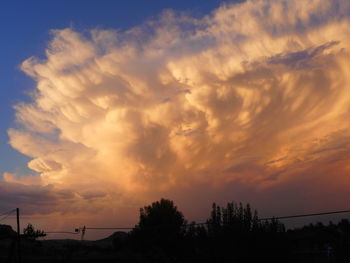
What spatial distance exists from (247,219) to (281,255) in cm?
370

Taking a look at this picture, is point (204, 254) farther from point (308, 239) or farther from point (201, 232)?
point (308, 239)

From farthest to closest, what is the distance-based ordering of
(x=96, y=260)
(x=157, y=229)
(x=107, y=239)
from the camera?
1. (x=107, y=239)
2. (x=157, y=229)
3. (x=96, y=260)

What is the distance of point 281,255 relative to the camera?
2788cm

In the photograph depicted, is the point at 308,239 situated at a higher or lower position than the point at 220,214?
lower

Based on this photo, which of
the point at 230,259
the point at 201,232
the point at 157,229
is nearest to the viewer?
the point at 230,259

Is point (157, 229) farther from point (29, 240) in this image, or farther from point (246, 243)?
point (246, 243)

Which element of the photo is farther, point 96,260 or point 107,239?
point 107,239

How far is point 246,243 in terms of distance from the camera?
92.7ft

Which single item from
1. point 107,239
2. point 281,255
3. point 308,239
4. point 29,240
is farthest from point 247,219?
point 107,239

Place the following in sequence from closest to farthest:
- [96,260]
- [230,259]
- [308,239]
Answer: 1. [230,259]
2. [96,260]
3. [308,239]

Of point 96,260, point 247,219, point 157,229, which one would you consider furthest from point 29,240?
point 247,219

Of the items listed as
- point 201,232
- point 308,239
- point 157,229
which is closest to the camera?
point 201,232

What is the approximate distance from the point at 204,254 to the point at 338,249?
1843 cm

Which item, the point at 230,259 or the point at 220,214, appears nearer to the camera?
the point at 230,259
